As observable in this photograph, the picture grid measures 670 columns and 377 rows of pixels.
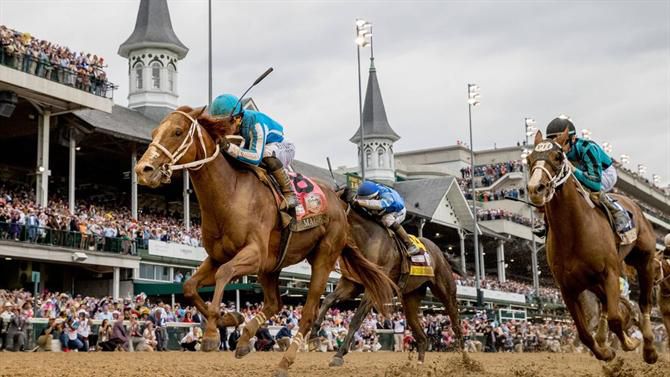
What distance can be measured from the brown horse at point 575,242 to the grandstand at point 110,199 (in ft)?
15.4

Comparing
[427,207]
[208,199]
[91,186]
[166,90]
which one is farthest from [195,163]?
[427,207]

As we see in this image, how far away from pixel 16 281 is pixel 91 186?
12.4 metres

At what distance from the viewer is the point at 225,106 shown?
30.0ft

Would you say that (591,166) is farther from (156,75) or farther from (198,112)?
(156,75)

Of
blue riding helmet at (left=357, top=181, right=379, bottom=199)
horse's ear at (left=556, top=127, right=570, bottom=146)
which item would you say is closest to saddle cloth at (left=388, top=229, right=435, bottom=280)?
blue riding helmet at (left=357, top=181, right=379, bottom=199)

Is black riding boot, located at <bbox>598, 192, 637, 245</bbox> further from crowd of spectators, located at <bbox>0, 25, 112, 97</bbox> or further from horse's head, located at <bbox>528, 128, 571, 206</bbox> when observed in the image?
crowd of spectators, located at <bbox>0, 25, 112, 97</bbox>

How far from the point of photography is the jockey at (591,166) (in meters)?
9.84

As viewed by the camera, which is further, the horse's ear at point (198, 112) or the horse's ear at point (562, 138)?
the horse's ear at point (562, 138)

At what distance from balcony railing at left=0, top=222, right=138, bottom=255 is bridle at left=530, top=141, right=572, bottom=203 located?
63.6 ft

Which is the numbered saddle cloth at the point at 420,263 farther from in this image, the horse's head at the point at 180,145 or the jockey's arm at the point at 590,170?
the horse's head at the point at 180,145

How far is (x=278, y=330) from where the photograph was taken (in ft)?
84.0

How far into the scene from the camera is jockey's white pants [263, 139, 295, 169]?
30.5 feet

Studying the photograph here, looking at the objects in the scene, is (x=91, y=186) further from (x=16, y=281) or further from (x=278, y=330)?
(x=278, y=330)

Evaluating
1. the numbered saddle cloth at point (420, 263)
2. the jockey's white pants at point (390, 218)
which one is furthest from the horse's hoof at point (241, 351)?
the numbered saddle cloth at point (420, 263)
